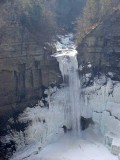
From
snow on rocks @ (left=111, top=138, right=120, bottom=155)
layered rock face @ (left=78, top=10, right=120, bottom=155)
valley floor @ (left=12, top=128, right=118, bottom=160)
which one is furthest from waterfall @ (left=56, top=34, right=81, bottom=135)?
snow on rocks @ (left=111, top=138, right=120, bottom=155)

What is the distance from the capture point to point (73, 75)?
31.1 metres

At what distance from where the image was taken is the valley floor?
92.7 feet

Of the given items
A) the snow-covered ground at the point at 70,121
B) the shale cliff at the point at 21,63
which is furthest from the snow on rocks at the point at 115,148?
the shale cliff at the point at 21,63

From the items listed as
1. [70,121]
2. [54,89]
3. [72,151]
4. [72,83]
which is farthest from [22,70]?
[72,151]

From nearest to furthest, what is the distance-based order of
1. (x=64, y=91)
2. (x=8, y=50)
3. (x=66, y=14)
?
(x=8, y=50) < (x=64, y=91) < (x=66, y=14)

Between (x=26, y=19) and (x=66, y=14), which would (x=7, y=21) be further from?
(x=66, y=14)

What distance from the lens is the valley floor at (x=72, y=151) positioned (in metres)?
28.2

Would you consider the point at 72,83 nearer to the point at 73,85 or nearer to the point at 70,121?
the point at 73,85

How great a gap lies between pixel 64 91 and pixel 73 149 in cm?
442

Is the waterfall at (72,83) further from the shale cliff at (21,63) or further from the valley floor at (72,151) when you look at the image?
the valley floor at (72,151)

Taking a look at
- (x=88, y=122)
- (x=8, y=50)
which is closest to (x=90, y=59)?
(x=88, y=122)

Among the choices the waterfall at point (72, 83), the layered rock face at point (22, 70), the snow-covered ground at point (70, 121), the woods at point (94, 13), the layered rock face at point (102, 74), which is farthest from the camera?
the woods at point (94, 13)

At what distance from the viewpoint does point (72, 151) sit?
2902 cm

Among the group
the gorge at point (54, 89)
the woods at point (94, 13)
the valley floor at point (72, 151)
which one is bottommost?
the valley floor at point (72, 151)
